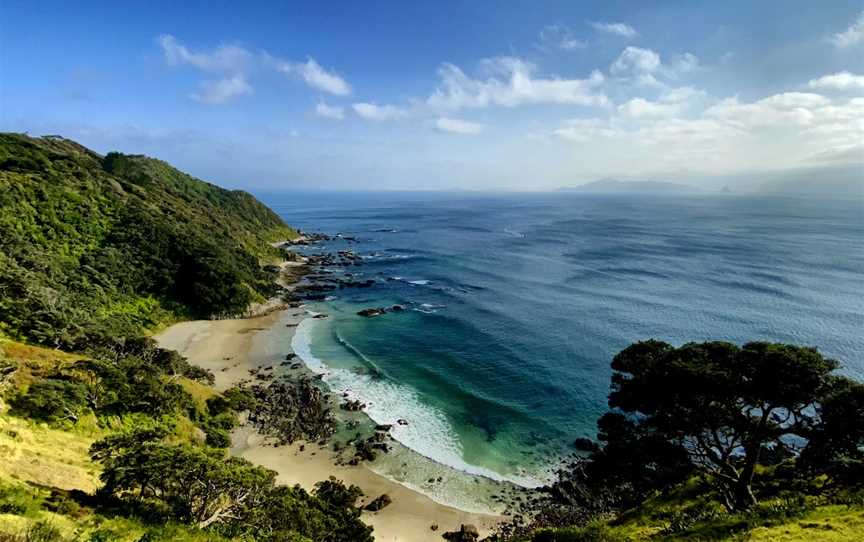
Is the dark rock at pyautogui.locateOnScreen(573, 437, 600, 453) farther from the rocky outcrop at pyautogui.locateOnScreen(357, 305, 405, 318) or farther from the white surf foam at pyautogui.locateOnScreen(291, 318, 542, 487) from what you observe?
the rocky outcrop at pyautogui.locateOnScreen(357, 305, 405, 318)

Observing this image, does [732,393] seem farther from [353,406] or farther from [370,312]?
[370,312]

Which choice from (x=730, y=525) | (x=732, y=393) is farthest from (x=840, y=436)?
(x=730, y=525)

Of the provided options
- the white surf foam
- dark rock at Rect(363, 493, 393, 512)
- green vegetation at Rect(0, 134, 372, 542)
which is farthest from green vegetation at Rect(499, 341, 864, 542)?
the white surf foam

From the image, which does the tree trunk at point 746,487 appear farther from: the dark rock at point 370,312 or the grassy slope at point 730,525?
the dark rock at point 370,312

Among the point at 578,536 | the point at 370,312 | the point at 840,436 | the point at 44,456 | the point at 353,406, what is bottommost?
the point at 353,406

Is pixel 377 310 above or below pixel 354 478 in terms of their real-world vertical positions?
above
